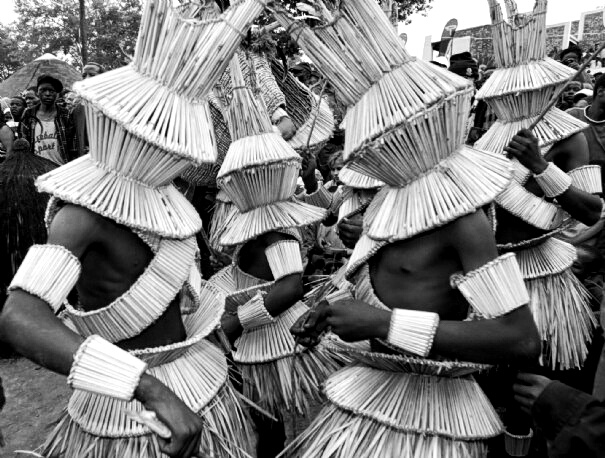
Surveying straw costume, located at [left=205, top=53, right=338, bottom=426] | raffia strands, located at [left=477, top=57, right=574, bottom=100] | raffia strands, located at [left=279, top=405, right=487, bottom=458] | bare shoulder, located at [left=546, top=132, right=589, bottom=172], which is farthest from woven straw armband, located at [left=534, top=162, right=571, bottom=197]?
raffia strands, located at [left=279, top=405, right=487, bottom=458]

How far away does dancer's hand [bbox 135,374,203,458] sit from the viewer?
4.96ft

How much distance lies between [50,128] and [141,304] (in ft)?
19.0

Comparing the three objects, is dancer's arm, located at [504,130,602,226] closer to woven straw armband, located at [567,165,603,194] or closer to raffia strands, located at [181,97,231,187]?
woven straw armband, located at [567,165,603,194]

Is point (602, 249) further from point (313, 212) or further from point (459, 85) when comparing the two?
point (459, 85)

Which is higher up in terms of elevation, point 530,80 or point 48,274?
point 530,80

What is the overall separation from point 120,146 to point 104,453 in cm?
105

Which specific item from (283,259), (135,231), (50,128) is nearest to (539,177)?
(283,259)

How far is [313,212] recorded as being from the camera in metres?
3.29

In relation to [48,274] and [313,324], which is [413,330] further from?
[48,274]

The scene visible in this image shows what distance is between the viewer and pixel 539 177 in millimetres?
3084

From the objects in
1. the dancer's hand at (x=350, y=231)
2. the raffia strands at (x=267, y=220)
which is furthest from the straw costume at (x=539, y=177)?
the raffia strands at (x=267, y=220)

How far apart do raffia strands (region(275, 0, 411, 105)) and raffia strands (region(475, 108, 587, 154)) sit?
1794 mm

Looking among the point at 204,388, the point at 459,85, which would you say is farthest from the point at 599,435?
the point at 204,388

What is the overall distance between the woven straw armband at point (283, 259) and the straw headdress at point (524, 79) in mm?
1448
